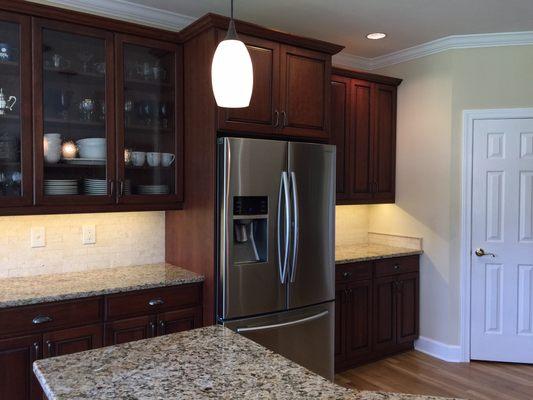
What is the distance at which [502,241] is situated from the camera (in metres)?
3.76

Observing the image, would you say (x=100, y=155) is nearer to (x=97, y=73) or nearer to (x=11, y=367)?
(x=97, y=73)

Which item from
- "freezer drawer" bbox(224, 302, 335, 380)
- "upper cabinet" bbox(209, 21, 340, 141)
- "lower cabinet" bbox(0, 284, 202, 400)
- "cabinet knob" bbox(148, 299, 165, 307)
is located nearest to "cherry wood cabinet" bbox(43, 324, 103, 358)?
"lower cabinet" bbox(0, 284, 202, 400)

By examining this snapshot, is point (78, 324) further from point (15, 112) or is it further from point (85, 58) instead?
point (85, 58)

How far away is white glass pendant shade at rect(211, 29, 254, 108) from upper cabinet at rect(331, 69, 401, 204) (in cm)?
233

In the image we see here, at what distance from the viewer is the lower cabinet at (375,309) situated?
11.8ft

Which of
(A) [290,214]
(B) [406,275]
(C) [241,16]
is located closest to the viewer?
(A) [290,214]

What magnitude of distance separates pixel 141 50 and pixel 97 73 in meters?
0.34

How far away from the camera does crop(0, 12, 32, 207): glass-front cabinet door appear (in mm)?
2482

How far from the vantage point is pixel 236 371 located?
1.36m

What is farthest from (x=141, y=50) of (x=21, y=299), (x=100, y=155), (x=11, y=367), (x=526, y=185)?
(x=526, y=185)

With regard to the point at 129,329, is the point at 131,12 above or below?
above

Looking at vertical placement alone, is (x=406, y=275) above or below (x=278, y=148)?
below

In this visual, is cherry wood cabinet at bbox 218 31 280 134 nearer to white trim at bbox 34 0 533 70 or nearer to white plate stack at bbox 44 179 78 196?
white trim at bbox 34 0 533 70

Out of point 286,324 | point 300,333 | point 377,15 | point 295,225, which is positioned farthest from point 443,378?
point 377,15
